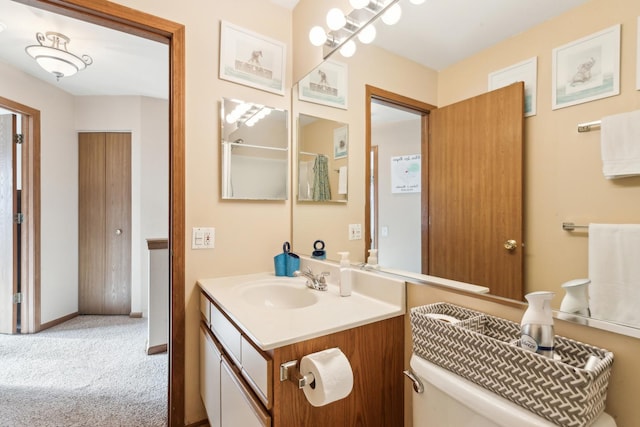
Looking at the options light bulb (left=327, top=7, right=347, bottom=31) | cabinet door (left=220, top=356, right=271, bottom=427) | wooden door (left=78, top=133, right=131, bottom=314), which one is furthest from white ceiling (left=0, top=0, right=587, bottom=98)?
cabinet door (left=220, top=356, right=271, bottom=427)

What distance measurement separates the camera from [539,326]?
26.0 inches

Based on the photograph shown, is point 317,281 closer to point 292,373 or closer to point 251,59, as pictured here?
point 292,373

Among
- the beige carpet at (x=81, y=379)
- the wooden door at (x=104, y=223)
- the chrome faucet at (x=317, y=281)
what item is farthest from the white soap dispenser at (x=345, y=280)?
the wooden door at (x=104, y=223)

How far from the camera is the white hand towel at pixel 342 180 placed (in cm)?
158

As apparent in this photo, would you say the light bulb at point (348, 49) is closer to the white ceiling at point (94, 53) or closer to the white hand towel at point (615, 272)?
the white hand towel at point (615, 272)

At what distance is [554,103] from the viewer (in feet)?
2.41

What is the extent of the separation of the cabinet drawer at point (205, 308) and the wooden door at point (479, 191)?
104 centimetres

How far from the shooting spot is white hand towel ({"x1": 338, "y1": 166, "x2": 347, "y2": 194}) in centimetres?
158

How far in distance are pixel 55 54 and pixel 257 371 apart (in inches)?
111

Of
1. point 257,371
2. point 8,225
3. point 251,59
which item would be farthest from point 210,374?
point 8,225

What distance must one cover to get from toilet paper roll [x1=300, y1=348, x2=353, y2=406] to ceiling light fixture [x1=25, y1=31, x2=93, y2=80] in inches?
113

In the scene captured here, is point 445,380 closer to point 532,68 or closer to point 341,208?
point 532,68

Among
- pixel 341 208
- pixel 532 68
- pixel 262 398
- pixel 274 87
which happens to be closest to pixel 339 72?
pixel 274 87

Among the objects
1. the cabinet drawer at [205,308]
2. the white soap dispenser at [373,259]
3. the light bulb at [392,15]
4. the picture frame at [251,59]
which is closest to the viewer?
the light bulb at [392,15]
